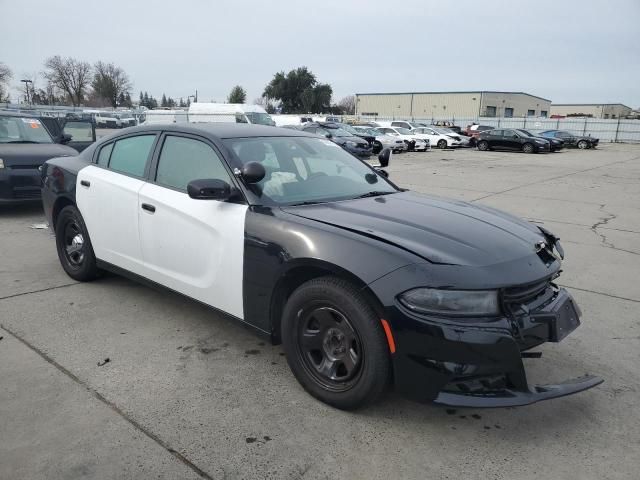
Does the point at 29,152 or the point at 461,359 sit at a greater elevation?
the point at 29,152

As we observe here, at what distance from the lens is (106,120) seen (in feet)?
106

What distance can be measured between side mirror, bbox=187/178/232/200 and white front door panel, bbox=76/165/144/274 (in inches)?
35.7

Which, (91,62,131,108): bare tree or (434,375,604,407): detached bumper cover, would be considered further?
(91,62,131,108): bare tree

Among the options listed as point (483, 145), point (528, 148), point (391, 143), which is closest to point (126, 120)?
point (391, 143)

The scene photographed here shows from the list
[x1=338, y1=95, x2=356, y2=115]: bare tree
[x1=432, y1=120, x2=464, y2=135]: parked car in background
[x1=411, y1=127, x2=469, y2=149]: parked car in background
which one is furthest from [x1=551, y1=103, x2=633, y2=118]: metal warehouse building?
[x1=411, y1=127, x2=469, y2=149]: parked car in background

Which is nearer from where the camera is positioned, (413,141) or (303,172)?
(303,172)

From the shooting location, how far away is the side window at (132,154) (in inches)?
159

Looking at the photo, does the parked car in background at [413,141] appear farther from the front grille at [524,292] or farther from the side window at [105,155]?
the front grille at [524,292]

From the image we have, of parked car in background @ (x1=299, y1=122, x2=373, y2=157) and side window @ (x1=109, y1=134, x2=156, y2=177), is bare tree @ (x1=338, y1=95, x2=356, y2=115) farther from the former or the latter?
side window @ (x1=109, y1=134, x2=156, y2=177)

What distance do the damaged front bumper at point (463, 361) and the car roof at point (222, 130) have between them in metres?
1.94

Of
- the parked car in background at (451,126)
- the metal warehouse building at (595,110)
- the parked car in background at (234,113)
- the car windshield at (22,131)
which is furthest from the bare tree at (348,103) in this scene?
the car windshield at (22,131)

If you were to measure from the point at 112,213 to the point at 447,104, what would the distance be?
86.9 m

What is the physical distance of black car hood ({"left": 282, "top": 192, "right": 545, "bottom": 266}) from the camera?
2.69 metres

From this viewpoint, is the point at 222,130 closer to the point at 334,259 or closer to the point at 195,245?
the point at 195,245
